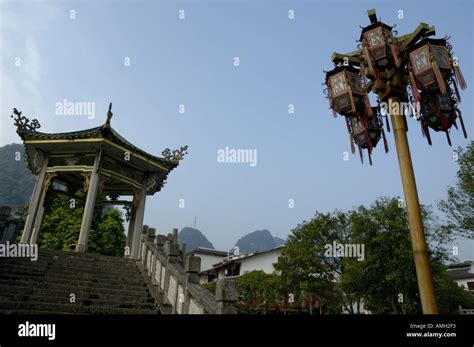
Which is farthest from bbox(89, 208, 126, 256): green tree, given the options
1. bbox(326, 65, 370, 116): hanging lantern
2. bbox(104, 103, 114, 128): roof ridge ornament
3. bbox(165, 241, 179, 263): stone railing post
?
bbox(326, 65, 370, 116): hanging lantern

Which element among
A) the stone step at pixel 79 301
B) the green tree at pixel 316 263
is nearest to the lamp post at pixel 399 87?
the stone step at pixel 79 301

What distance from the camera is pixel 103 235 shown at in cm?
3725

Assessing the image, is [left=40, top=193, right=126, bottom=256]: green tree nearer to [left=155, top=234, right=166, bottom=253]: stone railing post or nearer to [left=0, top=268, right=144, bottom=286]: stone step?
[left=155, top=234, right=166, bottom=253]: stone railing post

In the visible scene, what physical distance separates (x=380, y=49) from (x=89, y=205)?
43.2 ft

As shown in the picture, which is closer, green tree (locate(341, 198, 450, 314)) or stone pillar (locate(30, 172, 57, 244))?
stone pillar (locate(30, 172, 57, 244))

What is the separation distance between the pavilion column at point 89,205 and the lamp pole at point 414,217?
12.6 m

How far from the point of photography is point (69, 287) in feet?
31.6

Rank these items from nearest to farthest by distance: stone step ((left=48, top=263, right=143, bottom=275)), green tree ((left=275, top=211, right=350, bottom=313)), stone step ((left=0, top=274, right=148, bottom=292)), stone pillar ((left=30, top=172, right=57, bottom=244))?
1. stone step ((left=0, top=274, right=148, bottom=292))
2. stone step ((left=48, top=263, right=143, bottom=275))
3. stone pillar ((left=30, top=172, right=57, bottom=244))
4. green tree ((left=275, top=211, right=350, bottom=313))

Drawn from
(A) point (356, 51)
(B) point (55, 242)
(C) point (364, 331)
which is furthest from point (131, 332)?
(B) point (55, 242)

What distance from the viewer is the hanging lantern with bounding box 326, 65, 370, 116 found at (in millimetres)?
7387

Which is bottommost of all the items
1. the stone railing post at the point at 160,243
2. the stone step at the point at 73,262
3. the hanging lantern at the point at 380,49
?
the stone step at the point at 73,262

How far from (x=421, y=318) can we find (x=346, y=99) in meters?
4.47

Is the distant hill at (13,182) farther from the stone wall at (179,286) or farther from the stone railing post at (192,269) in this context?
the stone railing post at (192,269)

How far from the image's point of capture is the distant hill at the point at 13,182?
110 metres
